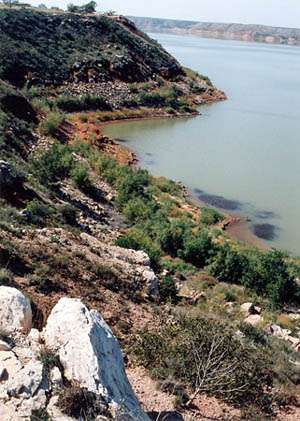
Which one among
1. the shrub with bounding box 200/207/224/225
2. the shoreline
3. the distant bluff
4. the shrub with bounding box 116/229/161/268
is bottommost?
A: the shoreline

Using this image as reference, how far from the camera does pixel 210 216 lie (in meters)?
26.8

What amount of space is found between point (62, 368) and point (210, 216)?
2032 cm

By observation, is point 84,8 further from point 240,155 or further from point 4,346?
point 4,346

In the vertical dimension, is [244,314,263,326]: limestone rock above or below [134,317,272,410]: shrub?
below

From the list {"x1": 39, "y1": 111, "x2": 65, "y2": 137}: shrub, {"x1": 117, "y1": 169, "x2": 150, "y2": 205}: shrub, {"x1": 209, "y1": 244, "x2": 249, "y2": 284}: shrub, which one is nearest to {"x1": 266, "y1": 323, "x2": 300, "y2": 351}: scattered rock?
{"x1": 209, "y1": 244, "x2": 249, "y2": 284}: shrub

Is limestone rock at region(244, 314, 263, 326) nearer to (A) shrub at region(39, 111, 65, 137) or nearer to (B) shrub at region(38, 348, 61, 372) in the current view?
(B) shrub at region(38, 348, 61, 372)

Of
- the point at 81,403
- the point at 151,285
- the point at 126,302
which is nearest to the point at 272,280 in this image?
the point at 151,285

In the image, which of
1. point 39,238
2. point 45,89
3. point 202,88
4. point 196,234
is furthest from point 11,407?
point 202,88

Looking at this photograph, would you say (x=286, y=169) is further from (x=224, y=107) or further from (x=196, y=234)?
(x=224, y=107)

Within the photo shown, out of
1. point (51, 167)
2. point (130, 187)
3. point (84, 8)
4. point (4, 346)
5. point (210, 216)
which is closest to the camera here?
point (4, 346)

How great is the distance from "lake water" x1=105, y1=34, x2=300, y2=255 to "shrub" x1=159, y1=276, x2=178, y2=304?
12504 mm

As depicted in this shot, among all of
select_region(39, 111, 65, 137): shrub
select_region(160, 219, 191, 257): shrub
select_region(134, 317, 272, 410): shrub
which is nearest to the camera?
select_region(134, 317, 272, 410): shrub

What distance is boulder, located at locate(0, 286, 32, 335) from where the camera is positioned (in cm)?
782

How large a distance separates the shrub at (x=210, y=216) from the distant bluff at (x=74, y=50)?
27362 mm
